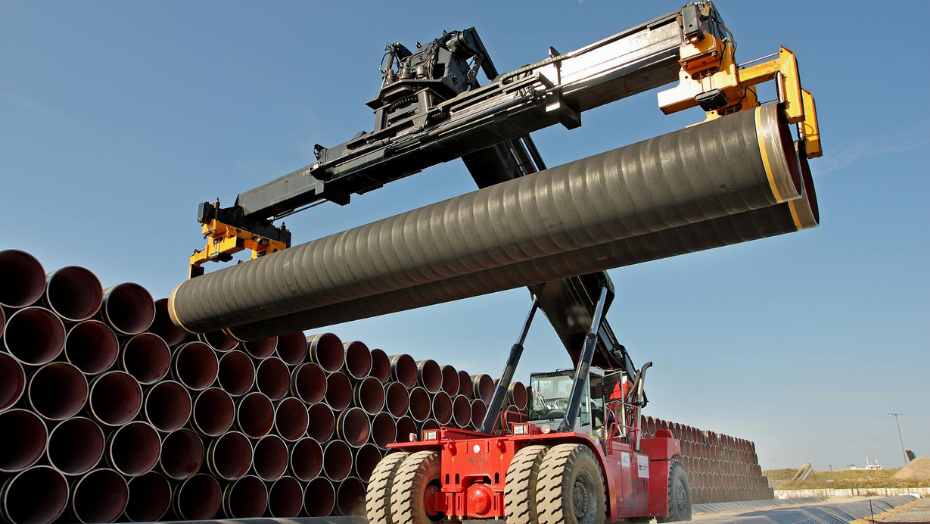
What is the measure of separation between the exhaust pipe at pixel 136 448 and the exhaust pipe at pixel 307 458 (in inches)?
99.7

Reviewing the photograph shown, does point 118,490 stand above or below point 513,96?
below

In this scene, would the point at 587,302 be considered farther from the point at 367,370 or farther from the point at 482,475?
the point at 367,370

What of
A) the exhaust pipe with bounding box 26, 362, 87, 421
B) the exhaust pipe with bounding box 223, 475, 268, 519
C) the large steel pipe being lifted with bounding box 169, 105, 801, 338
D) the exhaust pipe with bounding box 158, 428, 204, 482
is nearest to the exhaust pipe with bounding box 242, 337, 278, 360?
the exhaust pipe with bounding box 158, 428, 204, 482

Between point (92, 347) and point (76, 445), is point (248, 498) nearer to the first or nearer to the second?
point (76, 445)

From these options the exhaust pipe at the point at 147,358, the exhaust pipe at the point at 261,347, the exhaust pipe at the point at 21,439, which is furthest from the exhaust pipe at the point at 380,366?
the exhaust pipe at the point at 21,439

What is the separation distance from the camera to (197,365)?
9648 millimetres

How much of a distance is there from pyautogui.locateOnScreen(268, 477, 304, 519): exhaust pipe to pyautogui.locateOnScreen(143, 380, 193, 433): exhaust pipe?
197cm

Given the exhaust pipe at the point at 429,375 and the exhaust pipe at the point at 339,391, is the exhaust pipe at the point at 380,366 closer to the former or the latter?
the exhaust pipe at the point at 339,391

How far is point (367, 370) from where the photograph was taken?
11.8 m

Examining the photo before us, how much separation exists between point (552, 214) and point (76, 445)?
6.71m

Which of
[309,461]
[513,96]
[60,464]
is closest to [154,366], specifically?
[60,464]

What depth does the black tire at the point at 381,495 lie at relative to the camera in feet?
23.8

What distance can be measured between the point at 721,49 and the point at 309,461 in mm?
8790

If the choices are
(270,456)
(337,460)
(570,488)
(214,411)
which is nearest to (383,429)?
(337,460)
